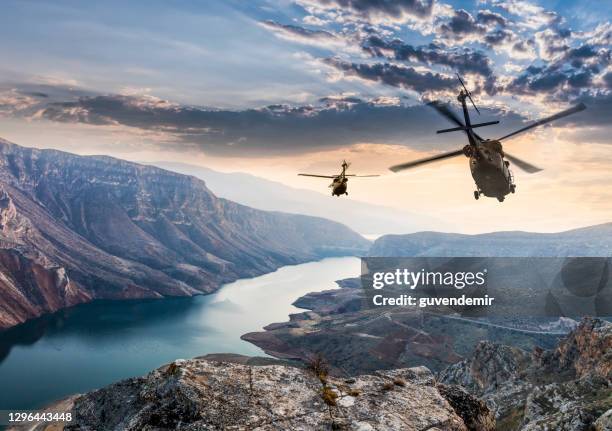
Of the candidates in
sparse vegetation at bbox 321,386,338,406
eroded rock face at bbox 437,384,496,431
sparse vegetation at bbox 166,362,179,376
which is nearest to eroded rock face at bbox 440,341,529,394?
eroded rock face at bbox 437,384,496,431

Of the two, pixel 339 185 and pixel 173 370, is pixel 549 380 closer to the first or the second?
pixel 339 185

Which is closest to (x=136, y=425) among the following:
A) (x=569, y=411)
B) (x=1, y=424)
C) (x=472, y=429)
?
(x=472, y=429)

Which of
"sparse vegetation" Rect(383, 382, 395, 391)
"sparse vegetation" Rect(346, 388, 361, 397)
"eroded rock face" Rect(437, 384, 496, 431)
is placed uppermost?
"sparse vegetation" Rect(346, 388, 361, 397)

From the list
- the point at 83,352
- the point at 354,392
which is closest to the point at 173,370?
the point at 354,392

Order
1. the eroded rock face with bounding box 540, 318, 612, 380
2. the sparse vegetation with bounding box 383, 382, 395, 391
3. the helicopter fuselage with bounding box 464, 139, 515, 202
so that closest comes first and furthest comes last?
1. the sparse vegetation with bounding box 383, 382, 395, 391
2. the helicopter fuselage with bounding box 464, 139, 515, 202
3. the eroded rock face with bounding box 540, 318, 612, 380

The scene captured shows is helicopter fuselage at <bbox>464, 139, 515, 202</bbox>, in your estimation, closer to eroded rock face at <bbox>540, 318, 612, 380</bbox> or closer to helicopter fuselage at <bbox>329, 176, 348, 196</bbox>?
helicopter fuselage at <bbox>329, 176, 348, 196</bbox>

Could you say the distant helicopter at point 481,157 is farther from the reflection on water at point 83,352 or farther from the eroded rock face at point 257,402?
the reflection on water at point 83,352
